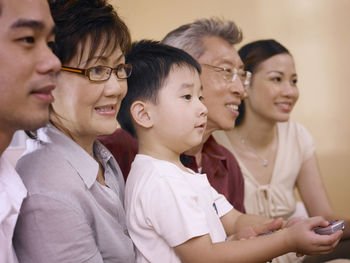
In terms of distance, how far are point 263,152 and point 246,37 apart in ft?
5.26

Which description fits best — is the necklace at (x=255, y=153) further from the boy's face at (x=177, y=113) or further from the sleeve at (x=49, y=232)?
the sleeve at (x=49, y=232)

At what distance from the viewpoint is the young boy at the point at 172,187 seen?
48.6 inches

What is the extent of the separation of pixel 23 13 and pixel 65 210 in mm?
443

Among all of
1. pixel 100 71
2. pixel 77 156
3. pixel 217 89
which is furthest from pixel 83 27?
pixel 217 89

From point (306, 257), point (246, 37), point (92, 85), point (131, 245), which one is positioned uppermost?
point (246, 37)

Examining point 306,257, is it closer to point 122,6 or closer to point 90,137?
point 90,137

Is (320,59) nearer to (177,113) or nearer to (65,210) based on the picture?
(177,113)

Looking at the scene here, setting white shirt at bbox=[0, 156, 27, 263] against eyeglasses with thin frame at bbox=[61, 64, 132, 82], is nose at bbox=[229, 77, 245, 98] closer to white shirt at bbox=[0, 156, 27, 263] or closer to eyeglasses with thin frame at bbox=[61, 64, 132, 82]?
eyeglasses with thin frame at bbox=[61, 64, 132, 82]

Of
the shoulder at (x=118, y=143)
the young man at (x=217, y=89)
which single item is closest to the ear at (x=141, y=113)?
the shoulder at (x=118, y=143)

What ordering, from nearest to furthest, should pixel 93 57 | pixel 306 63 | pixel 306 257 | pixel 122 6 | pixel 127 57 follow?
pixel 93 57 < pixel 127 57 < pixel 306 257 < pixel 122 6 < pixel 306 63

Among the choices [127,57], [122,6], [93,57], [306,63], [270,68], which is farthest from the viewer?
[306,63]

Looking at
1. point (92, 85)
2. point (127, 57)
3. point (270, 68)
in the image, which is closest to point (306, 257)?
point (270, 68)

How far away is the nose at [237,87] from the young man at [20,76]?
103 cm

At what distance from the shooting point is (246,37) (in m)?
3.84
